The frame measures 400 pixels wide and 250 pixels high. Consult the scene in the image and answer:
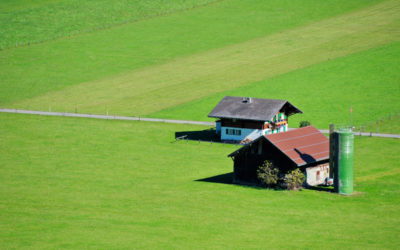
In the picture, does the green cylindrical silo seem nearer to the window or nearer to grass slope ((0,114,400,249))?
grass slope ((0,114,400,249))

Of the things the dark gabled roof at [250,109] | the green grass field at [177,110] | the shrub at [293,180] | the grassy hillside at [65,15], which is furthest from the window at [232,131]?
the grassy hillside at [65,15]

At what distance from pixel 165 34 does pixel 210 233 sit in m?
91.3

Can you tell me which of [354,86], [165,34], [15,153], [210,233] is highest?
[165,34]

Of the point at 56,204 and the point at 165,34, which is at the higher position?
the point at 165,34

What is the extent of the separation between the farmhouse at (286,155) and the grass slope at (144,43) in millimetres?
47945

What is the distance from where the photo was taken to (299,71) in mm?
118812

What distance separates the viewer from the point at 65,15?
6058 inches

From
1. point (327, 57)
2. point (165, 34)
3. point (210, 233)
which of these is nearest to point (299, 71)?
point (327, 57)

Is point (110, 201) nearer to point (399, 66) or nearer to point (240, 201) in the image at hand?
point (240, 201)

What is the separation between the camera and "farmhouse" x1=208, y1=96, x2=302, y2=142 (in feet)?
291

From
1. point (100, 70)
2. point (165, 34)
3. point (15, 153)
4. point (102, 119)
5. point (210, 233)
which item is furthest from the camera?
point (165, 34)

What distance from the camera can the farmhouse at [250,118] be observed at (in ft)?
291

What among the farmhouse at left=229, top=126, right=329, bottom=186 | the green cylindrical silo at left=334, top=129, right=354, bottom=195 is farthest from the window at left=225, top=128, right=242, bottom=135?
the green cylindrical silo at left=334, top=129, right=354, bottom=195

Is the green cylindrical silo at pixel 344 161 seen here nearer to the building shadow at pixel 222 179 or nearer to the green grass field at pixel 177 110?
the green grass field at pixel 177 110
